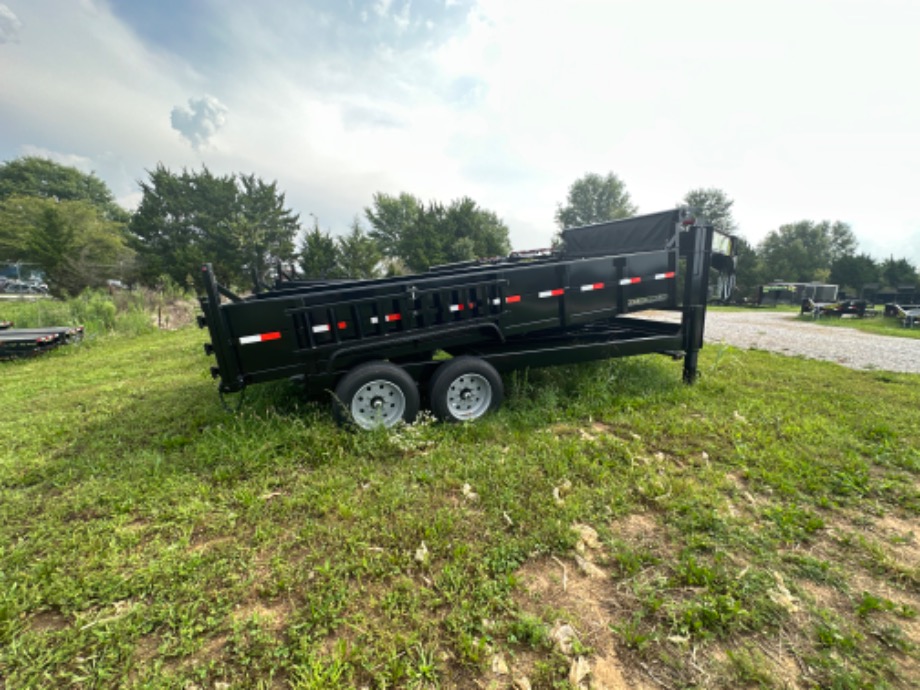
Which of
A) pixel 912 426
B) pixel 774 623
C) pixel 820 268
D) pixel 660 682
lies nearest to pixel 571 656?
pixel 660 682

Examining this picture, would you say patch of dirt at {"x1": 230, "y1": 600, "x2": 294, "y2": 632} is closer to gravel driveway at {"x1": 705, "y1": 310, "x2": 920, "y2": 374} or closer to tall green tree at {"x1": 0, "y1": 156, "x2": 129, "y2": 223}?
gravel driveway at {"x1": 705, "y1": 310, "x2": 920, "y2": 374}

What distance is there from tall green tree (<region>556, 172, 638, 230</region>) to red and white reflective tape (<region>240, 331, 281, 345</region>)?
55467mm

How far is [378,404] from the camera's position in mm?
3822

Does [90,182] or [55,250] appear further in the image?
[90,182]

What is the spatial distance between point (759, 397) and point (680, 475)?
2796 millimetres

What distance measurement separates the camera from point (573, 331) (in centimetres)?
573

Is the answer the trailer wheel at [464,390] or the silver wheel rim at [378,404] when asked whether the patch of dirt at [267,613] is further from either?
the trailer wheel at [464,390]

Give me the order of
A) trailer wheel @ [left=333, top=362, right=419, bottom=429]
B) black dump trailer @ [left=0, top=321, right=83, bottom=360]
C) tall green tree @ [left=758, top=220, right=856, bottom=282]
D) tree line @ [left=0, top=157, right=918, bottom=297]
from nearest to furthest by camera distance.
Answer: trailer wheel @ [left=333, top=362, right=419, bottom=429] → black dump trailer @ [left=0, top=321, right=83, bottom=360] → tree line @ [left=0, top=157, right=918, bottom=297] → tall green tree @ [left=758, top=220, right=856, bottom=282]

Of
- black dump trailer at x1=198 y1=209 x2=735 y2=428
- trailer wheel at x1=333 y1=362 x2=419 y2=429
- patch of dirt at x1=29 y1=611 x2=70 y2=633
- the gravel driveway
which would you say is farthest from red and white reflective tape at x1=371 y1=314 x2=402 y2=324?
the gravel driveway

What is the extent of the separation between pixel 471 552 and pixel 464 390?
208 centimetres

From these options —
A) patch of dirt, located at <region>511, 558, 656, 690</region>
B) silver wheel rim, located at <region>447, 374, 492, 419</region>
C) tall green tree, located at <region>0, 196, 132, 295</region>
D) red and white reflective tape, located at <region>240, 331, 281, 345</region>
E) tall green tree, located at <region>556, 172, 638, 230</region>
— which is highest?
tall green tree, located at <region>556, 172, 638, 230</region>

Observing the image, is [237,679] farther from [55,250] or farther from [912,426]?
[55,250]

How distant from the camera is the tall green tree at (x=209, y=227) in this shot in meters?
32.5

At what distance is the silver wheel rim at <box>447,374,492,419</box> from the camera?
4066 millimetres
